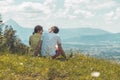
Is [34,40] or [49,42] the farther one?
[34,40]

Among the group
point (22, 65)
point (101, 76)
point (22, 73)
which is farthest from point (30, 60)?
point (101, 76)

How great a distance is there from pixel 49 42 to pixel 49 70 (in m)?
5.94

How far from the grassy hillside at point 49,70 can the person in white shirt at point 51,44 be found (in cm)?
272

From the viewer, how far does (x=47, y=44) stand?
62.4ft

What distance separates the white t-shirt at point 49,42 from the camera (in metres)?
18.6

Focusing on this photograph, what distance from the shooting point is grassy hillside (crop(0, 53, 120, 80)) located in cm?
1265

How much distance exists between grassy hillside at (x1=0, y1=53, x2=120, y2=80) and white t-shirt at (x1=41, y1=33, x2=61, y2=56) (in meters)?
3.04

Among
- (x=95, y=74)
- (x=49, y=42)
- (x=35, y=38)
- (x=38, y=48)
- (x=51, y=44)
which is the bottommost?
(x=95, y=74)

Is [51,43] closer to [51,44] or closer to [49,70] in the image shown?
[51,44]

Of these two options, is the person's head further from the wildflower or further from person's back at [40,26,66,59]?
the wildflower

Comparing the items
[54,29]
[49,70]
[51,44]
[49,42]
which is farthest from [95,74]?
[54,29]

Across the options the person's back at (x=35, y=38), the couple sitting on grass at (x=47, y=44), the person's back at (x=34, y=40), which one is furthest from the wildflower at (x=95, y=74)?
the person's back at (x=34, y=40)

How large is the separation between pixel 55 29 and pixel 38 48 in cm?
140

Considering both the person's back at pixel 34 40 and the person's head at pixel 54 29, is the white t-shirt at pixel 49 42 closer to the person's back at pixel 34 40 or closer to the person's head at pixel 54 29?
the person's head at pixel 54 29
